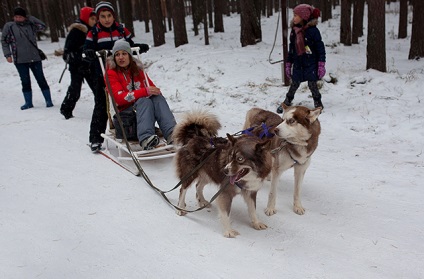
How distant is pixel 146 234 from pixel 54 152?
318 centimetres

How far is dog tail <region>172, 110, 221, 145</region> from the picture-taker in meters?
3.85

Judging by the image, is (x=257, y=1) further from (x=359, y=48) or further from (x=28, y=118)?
(x=28, y=118)

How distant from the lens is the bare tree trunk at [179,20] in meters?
14.3

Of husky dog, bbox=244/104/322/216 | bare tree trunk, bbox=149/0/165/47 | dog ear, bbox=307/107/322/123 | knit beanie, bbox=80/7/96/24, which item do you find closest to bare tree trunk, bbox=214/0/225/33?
bare tree trunk, bbox=149/0/165/47

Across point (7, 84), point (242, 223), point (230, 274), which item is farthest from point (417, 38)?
point (7, 84)

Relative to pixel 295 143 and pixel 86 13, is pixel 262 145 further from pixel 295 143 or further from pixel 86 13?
pixel 86 13

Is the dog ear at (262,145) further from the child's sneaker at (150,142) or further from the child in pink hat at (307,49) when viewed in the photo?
the child in pink hat at (307,49)

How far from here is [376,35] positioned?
857 centimetres

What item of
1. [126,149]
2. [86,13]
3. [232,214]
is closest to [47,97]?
[86,13]

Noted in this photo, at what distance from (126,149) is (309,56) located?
14.6 ft

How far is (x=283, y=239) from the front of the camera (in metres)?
3.40

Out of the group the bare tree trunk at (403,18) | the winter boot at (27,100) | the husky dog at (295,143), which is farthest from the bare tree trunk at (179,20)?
the husky dog at (295,143)

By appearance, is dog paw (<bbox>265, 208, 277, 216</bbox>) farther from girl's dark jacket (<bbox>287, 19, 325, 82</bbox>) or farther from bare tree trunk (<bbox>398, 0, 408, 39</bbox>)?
bare tree trunk (<bbox>398, 0, 408, 39</bbox>)

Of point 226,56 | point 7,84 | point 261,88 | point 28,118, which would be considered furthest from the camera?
point 7,84
